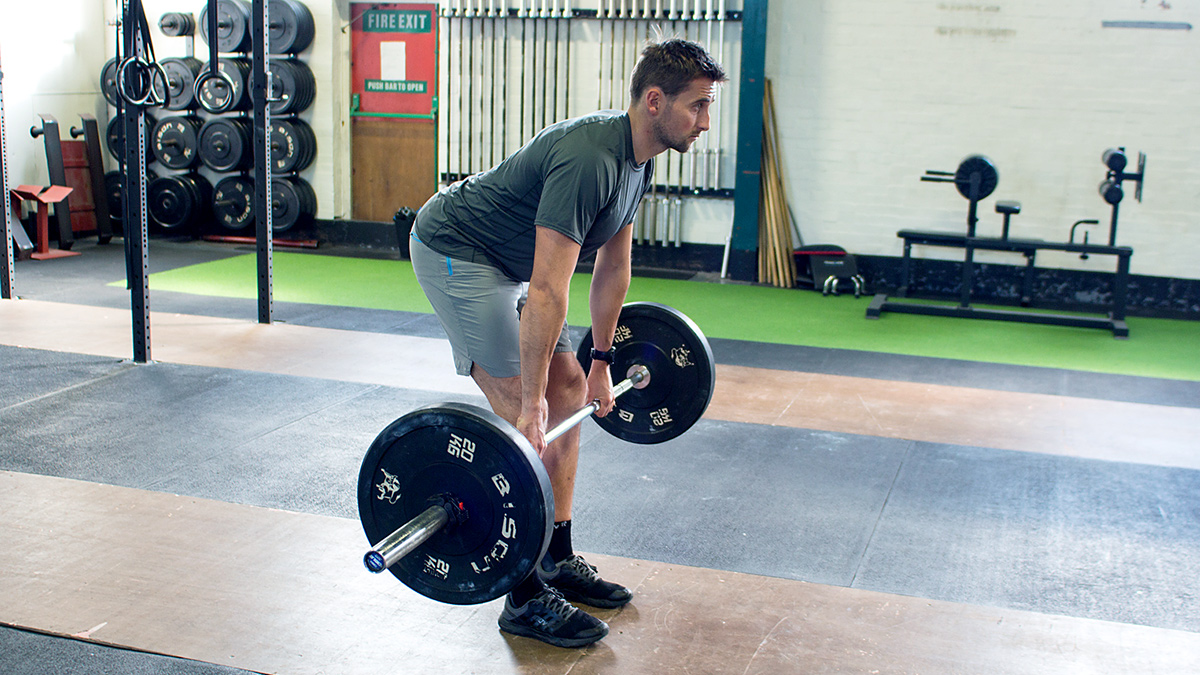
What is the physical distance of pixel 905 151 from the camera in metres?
6.79

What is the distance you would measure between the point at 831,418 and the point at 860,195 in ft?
11.0

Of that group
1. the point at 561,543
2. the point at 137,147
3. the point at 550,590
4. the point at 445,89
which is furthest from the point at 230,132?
the point at 550,590

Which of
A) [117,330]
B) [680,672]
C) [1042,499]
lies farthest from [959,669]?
[117,330]

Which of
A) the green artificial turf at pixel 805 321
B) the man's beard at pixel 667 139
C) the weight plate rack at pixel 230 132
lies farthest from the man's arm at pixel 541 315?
the weight plate rack at pixel 230 132

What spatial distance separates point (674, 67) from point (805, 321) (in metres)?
4.19

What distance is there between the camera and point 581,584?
2.34 m

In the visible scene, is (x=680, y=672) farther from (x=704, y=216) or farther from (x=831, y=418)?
(x=704, y=216)

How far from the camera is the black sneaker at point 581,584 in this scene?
233 cm

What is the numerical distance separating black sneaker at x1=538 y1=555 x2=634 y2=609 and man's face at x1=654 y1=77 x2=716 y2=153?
0.98 meters

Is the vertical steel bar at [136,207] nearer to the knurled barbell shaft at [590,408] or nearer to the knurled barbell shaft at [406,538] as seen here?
the knurled barbell shaft at [590,408]

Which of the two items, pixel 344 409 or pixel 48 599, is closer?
pixel 48 599

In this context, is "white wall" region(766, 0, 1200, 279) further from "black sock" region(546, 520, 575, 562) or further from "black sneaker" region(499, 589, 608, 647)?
"black sneaker" region(499, 589, 608, 647)

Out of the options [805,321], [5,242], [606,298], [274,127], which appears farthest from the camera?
[274,127]

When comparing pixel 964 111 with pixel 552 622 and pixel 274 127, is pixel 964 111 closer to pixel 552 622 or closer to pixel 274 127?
pixel 274 127
